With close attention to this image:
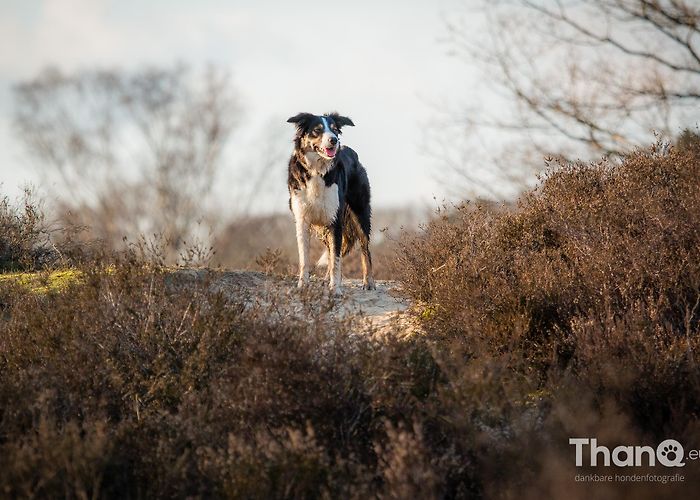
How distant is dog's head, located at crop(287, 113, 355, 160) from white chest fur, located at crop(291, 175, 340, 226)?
338mm

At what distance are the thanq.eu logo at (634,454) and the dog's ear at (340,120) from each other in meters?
5.15

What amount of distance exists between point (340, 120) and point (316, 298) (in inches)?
143

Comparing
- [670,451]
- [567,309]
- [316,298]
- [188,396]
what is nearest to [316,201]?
[316,298]

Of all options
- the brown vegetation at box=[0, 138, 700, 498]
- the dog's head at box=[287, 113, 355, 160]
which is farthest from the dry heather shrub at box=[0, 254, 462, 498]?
the dog's head at box=[287, 113, 355, 160]

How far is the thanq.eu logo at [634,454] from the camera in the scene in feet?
13.5

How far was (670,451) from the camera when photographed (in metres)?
4.41

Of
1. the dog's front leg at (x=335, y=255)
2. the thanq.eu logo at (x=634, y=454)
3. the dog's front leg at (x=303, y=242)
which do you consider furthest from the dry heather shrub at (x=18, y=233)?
the thanq.eu logo at (x=634, y=454)

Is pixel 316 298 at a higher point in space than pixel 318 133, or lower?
lower

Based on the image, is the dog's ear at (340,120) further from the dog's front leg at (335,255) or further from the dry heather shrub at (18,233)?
the dry heather shrub at (18,233)

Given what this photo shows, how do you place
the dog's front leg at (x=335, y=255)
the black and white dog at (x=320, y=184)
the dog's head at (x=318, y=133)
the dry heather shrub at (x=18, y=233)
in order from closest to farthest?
1. the dog's head at (x=318, y=133)
2. the black and white dog at (x=320, y=184)
3. the dog's front leg at (x=335, y=255)
4. the dry heather shrub at (x=18, y=233)

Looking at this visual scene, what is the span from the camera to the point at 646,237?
637 cm

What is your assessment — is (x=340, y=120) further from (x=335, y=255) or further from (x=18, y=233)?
(x=18, y=233)

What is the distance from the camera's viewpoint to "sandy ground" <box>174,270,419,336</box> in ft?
17.9

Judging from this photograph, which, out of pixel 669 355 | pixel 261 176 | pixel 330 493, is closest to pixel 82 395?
pixel 330 493
